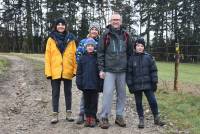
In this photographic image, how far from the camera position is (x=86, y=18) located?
72.0 metres

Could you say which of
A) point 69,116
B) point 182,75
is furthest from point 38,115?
point 182,75

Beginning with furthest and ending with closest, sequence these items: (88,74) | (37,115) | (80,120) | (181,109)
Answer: (181,109) → (37,115) → (80,120) → (88,74)

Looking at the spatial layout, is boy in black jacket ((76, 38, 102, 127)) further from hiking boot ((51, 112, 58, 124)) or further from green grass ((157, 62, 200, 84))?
green grass ((157, 62, 200, 84))

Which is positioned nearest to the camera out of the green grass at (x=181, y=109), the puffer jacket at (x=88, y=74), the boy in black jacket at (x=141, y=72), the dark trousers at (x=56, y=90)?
the puffer jacket at (x=88, y=74)

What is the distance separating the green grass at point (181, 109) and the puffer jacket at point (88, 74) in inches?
74.7

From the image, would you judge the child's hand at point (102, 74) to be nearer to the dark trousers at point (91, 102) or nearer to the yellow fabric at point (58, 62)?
the dark trousers at point (91, 102)

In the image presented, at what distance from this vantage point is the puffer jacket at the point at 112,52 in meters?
9.00

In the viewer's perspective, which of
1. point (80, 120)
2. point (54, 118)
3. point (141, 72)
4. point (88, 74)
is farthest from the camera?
point (54, 118)

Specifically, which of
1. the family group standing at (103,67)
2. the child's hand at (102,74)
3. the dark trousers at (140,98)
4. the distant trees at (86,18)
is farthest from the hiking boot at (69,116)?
the distant trees at (86,18)

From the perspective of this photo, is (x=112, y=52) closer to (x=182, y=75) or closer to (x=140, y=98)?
(x=140, y=98)

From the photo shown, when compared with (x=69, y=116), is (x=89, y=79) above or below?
above

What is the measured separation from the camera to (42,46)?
222 feet

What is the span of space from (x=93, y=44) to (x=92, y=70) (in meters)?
0.50

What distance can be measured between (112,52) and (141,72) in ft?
2.39
